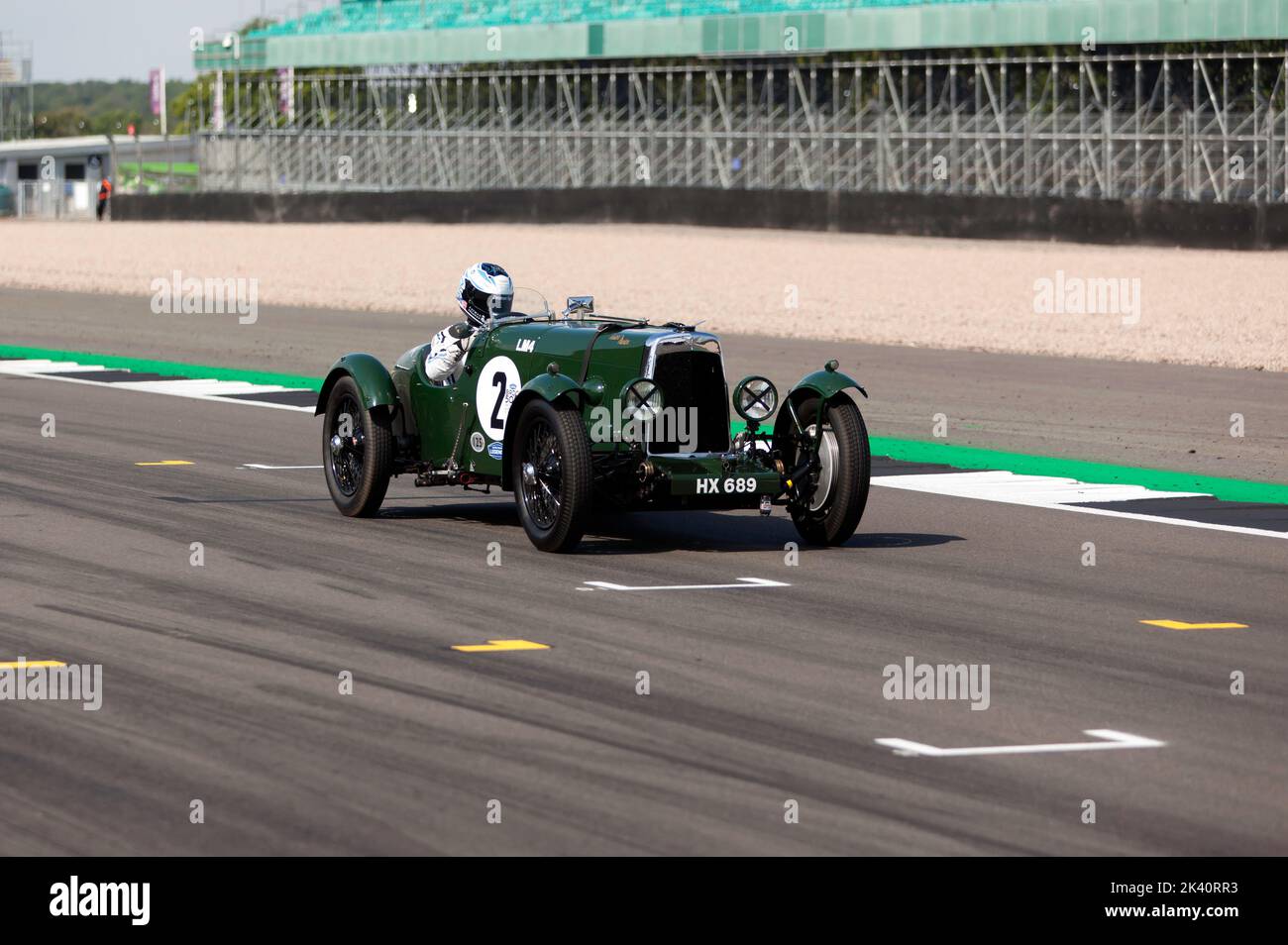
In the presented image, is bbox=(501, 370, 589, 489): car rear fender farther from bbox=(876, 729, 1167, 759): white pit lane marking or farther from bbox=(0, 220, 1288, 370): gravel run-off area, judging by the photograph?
bbox=(0, 220, 1288, 370): gravel run-off area

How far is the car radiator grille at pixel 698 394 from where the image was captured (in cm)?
1117

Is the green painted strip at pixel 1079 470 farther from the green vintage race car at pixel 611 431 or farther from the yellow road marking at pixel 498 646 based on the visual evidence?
the yellow road marking at pixel 498 646

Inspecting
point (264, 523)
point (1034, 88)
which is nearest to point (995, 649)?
point (264, 523)

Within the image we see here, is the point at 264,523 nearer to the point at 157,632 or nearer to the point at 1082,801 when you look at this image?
the point at 157,632

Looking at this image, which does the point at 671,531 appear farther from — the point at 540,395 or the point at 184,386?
the point at 184,386

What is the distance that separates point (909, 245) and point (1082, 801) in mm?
34948

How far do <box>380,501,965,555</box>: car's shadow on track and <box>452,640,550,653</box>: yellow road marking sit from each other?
239 centimetres

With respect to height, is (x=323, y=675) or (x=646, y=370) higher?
(x=646, y=370)

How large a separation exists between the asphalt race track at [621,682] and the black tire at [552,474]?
18 centimetres

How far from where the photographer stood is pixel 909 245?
134 ft

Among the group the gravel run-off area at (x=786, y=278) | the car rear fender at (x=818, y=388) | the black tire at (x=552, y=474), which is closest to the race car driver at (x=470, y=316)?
the black tire at (x=552, y=474)
